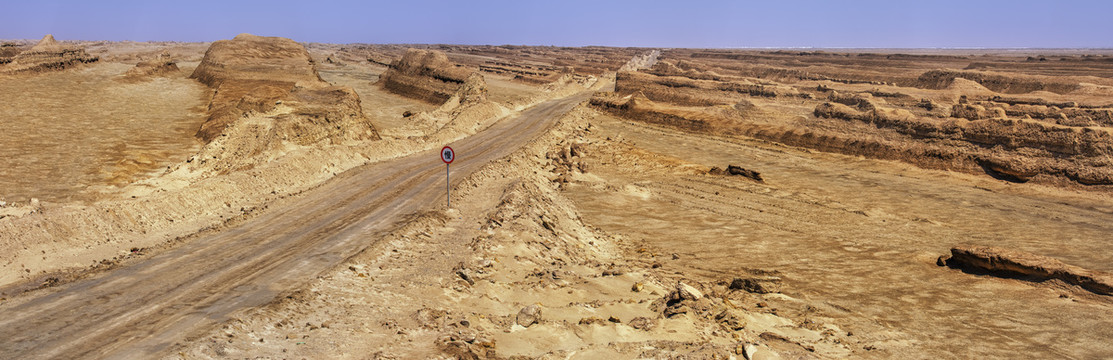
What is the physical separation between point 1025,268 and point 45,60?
65.1 metres

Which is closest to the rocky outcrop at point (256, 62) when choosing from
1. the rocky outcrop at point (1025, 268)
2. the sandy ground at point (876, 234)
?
the sandy ground at point (876, 234)

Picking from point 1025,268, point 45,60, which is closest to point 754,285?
point 1025,268

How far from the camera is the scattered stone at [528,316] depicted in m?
9.92

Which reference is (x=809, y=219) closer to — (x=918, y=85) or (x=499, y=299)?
(x=499, y=299)

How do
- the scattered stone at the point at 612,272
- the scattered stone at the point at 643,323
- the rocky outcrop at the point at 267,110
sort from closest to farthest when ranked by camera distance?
the scattered stone at the point at 643,323 < the scattered stone at the point at 612,272 < the rocky outcrop at the point at 267,110

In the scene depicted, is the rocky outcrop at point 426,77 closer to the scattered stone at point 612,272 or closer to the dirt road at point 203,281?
the dirt road at point 203,281

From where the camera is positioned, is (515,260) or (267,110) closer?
(515,260)

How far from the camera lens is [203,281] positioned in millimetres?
11289

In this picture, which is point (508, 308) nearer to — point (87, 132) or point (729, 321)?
point (729, 321)

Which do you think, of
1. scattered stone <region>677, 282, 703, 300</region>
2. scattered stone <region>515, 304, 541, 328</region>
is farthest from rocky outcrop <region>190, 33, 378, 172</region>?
scattered stone <region>677, 282, 703, 300</region>

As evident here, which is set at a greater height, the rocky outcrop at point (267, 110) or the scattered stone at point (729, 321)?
the rocky outcrop at point (267, 110)

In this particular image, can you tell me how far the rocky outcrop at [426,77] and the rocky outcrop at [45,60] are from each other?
83.9 feet

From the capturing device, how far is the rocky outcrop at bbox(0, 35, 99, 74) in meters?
46.5

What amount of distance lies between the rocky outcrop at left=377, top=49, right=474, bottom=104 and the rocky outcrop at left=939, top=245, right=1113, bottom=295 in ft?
121
